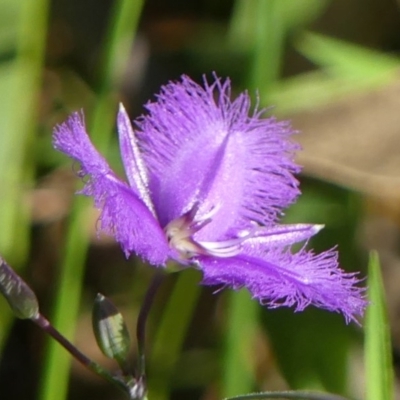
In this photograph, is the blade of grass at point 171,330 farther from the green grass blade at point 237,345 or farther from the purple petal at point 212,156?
the purple petal at point 212,156

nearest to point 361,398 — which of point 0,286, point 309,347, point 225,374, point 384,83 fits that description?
point 309,347

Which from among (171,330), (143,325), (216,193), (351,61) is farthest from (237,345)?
(351,61)

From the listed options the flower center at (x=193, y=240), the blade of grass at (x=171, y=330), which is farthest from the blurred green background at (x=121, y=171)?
the flower center at (x=193, y=240)

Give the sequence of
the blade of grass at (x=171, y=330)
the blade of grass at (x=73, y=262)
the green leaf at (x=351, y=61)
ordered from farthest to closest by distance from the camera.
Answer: the green leaf at (x=351, y=61), the blade of grass at (x=171, y=330), the blade of grass at (x=73, y=262)

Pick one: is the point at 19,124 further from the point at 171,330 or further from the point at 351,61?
the point at 351,61

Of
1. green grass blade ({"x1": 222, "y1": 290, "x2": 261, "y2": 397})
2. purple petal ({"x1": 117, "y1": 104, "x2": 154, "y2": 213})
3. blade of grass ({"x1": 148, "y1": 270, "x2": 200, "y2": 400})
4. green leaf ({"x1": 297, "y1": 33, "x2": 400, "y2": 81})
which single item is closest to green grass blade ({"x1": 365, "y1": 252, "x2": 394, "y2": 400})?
purple petal ({"x1": 117, "y1": 104, "x2": 154, "y2": 213})

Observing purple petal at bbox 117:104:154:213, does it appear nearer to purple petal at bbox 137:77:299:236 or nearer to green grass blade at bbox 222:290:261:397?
purple petal at bbox 137:77:299:236
